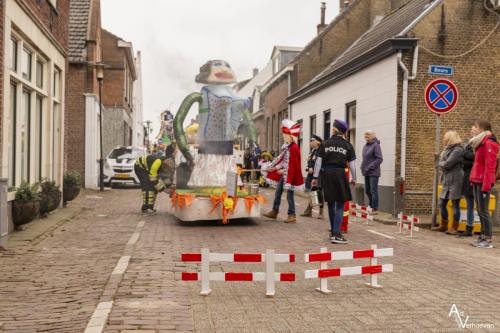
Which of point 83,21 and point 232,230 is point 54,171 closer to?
point 232,230

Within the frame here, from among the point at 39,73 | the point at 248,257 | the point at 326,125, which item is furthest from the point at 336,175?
the point at 326,125

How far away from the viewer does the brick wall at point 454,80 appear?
591 inches

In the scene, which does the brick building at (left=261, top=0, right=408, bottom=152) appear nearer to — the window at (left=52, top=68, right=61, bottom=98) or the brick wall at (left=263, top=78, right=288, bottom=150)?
the brick wall at (left=263, top=78, right=288, bottom=150)

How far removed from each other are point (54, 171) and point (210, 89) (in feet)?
16.2

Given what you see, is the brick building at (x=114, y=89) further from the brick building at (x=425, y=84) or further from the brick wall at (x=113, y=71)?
the brick building at (x=425, y=84)

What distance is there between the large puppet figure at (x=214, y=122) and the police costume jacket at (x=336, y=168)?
304cm

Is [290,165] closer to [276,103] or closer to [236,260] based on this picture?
[236,260]

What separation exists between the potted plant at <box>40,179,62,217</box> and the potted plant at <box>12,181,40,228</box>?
1.61 m

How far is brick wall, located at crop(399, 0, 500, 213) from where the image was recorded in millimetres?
15008

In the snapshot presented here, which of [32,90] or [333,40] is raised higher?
[333,40]

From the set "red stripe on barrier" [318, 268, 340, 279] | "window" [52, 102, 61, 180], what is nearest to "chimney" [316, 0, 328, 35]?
"window" [52, 102, 61, 180]

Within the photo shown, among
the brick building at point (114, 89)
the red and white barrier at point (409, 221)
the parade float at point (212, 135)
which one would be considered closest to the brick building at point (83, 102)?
the brick building at point (114, 89)

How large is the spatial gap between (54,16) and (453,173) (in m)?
9.47

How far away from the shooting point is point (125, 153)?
81.4ft
